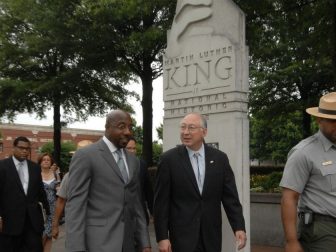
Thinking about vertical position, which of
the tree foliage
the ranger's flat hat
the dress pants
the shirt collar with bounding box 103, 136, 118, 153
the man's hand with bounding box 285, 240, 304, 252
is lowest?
the dress pants

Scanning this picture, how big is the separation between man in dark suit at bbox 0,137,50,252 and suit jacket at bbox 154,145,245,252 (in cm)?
267

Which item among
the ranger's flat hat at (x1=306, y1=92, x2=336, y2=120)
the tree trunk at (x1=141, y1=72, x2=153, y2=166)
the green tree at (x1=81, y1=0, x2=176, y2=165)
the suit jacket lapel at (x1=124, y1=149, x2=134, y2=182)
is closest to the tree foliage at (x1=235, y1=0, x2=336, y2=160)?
the green tree at (x1=81, y1=0, x2=176, y2=165)

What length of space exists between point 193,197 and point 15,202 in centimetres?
300

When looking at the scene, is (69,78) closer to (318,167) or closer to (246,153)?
(246,153)

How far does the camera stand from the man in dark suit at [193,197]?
199 inches

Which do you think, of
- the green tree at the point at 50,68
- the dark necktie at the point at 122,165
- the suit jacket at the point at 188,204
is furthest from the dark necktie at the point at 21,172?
the green tree at the point at 50,68

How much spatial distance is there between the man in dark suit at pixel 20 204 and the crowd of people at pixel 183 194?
88.1 inches

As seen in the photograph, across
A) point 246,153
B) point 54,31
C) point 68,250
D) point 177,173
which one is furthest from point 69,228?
point 54,31

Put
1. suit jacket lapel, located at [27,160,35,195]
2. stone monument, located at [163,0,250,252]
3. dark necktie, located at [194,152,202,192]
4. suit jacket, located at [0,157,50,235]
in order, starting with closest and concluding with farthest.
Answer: dark necktie, located at [194,152,202,192] < stone monument, located at [163,0,250,252] < suit jacket, located at [0,157,50,235] < suit jacket lapel, located at [27,160,35,195]

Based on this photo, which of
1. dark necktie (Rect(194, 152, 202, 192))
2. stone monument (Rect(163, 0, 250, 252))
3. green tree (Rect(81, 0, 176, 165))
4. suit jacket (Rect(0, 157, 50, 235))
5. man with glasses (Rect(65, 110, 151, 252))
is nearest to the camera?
man with glasses (Rect(65, 110, 151, 252))

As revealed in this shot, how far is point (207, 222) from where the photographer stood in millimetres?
5102

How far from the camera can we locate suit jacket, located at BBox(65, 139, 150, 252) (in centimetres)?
453

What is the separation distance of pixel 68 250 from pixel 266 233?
668 cm

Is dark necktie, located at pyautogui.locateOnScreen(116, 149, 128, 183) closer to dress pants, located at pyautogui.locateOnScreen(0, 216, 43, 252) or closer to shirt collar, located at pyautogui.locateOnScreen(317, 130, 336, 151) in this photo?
shirt collar, located at pyautogui.locateOnScreen(317, 130, 336, 151)
